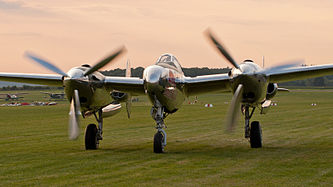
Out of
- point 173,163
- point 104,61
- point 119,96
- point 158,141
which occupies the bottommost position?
point 173,163

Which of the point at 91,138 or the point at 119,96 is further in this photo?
the point at 119,96

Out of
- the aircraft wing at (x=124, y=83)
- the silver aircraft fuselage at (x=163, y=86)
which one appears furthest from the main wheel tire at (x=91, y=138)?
the silver aircraft fuselage at (x=163, y=86)

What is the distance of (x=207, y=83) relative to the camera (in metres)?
18.2

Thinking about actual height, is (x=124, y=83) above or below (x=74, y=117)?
above

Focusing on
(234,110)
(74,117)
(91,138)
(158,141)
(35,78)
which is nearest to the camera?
(234,110)

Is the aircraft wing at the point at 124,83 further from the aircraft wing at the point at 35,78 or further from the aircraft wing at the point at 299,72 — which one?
the aircraft wing at the point at 299,72

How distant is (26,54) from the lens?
1827 cm

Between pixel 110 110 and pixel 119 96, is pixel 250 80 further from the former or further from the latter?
pixel 110 110

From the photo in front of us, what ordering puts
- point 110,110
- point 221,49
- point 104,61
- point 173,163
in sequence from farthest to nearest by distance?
point 110,110, point 104,61, point 221,49, point 173,163

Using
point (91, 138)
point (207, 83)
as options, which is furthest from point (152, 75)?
point (91, 138)

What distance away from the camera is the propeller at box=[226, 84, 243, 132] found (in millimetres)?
15789

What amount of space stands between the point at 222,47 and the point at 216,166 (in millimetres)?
4648

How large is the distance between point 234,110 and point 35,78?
26.8 ft

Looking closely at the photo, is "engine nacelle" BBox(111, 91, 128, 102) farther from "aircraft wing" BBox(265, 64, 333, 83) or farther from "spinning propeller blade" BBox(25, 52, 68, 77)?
"aircraft wing" BBox(265, 64, 333, 83)
